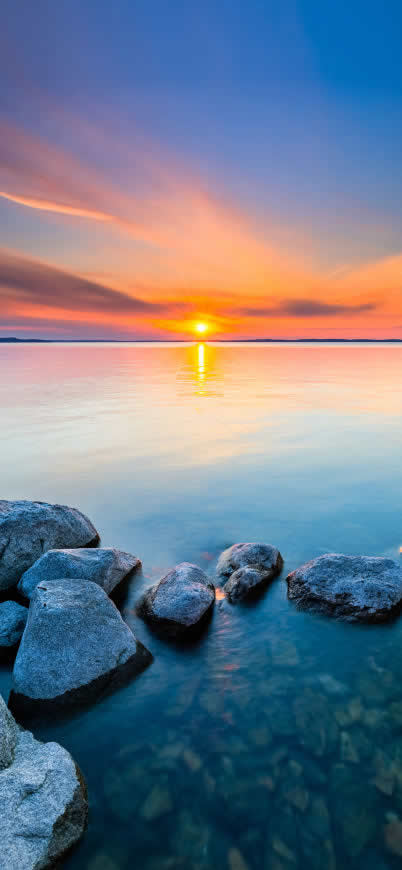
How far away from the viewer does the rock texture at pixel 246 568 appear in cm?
876

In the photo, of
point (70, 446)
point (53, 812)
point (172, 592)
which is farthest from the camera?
point (70, 446)

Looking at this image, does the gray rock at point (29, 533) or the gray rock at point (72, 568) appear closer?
the gray rock at point (72, 568)

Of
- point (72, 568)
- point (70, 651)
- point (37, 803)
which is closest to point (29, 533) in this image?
point (72, 568)

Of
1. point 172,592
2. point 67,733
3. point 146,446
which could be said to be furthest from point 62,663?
point 146,446

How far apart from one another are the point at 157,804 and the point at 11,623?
154 inches

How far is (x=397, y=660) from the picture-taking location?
696 cm

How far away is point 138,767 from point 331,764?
2362 millimetres

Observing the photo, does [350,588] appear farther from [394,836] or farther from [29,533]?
[29,533]

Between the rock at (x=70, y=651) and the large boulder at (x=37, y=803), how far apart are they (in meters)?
0.97

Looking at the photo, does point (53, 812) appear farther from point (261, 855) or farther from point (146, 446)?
point (146, 446)

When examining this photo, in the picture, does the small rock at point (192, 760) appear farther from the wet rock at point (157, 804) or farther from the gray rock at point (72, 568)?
the gray rock at point (72, 568)

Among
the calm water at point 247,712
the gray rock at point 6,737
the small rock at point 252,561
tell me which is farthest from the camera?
the small rock at point 252,561

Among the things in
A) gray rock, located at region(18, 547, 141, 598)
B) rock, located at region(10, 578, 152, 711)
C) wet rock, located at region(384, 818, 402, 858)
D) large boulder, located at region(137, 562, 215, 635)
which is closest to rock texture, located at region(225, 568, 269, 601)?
large boulder, located at region(137, 562, 215, 635)

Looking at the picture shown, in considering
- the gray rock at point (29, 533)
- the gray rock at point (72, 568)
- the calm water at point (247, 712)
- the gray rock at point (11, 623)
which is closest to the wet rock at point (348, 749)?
the calm water at point (247, 712)
